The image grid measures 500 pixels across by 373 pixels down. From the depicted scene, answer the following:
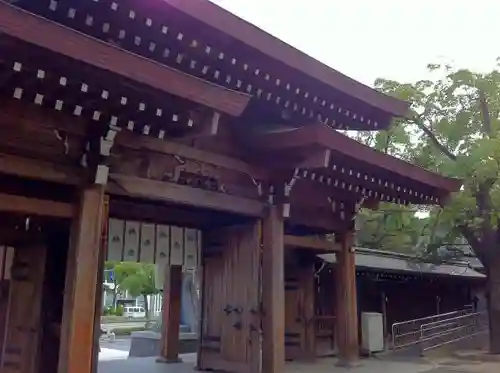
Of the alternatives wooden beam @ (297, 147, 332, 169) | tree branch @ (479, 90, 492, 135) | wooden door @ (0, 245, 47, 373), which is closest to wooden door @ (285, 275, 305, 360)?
wooden beam @ (297, 147, 332, 169)

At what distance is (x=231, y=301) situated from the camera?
6719 millimetres

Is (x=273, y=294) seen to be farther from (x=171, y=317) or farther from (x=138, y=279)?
(x=138, y=279)

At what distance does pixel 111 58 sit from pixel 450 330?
1202cm

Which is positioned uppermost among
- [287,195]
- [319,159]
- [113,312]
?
[319,159]

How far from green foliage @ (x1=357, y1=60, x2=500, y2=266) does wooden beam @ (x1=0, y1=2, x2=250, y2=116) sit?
6.75 meters

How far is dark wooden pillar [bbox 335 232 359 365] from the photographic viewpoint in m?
7.75

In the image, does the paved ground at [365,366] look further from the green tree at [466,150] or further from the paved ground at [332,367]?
the green tree at [466,150]

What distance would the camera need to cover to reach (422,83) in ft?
39.5

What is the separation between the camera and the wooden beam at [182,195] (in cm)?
521

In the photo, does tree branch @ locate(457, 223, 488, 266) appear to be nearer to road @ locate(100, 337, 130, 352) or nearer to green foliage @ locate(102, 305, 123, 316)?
road @ locate(100, 337, 130, 352)

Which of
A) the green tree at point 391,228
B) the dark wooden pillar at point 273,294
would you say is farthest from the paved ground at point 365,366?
the green tree at point 391,228

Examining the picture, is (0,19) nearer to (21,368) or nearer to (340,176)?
(21,368)

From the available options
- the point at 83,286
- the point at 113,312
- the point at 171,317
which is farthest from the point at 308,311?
the point at 113,312

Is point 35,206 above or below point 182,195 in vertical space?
below
